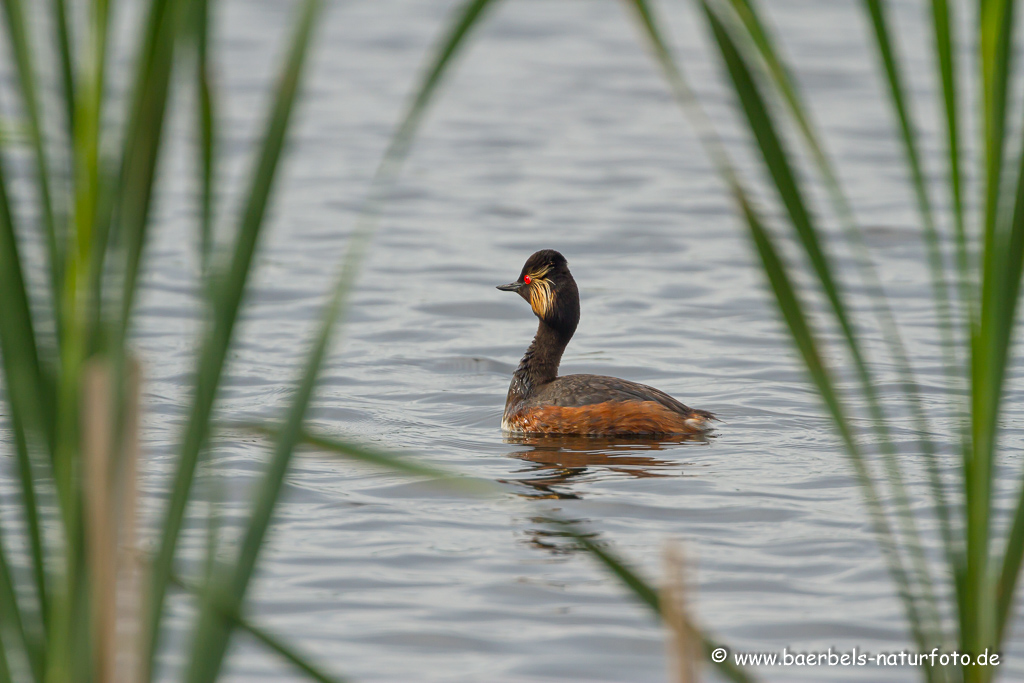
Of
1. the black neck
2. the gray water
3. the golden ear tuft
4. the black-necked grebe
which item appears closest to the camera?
the gray water

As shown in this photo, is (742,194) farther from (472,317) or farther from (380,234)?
(380,234)

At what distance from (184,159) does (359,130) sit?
8.18ft

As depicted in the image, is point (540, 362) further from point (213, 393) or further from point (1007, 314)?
point (213, 393)

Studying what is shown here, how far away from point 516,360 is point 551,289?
1.55 m

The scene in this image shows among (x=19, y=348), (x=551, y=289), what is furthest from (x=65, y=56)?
(x=551, y=289)

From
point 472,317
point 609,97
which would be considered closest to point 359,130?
point 609,97

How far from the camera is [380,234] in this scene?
13.6 m

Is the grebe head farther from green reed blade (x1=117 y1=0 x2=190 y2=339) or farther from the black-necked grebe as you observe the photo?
green reed blade (x1=117 y1=0 x2=190 y2=339)

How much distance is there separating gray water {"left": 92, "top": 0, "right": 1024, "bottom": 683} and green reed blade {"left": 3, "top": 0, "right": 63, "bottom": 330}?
43cm

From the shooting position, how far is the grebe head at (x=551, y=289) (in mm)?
8641

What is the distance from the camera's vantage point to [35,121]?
6.67ft

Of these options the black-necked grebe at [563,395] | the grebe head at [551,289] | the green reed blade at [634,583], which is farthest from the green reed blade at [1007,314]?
the grebe head at [551,289]

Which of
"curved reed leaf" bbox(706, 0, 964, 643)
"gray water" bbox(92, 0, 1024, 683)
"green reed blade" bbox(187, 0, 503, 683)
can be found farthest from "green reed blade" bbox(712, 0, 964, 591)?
"gray water" bbox(92, 0, 1024, 683)

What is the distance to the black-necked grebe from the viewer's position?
308 inches
